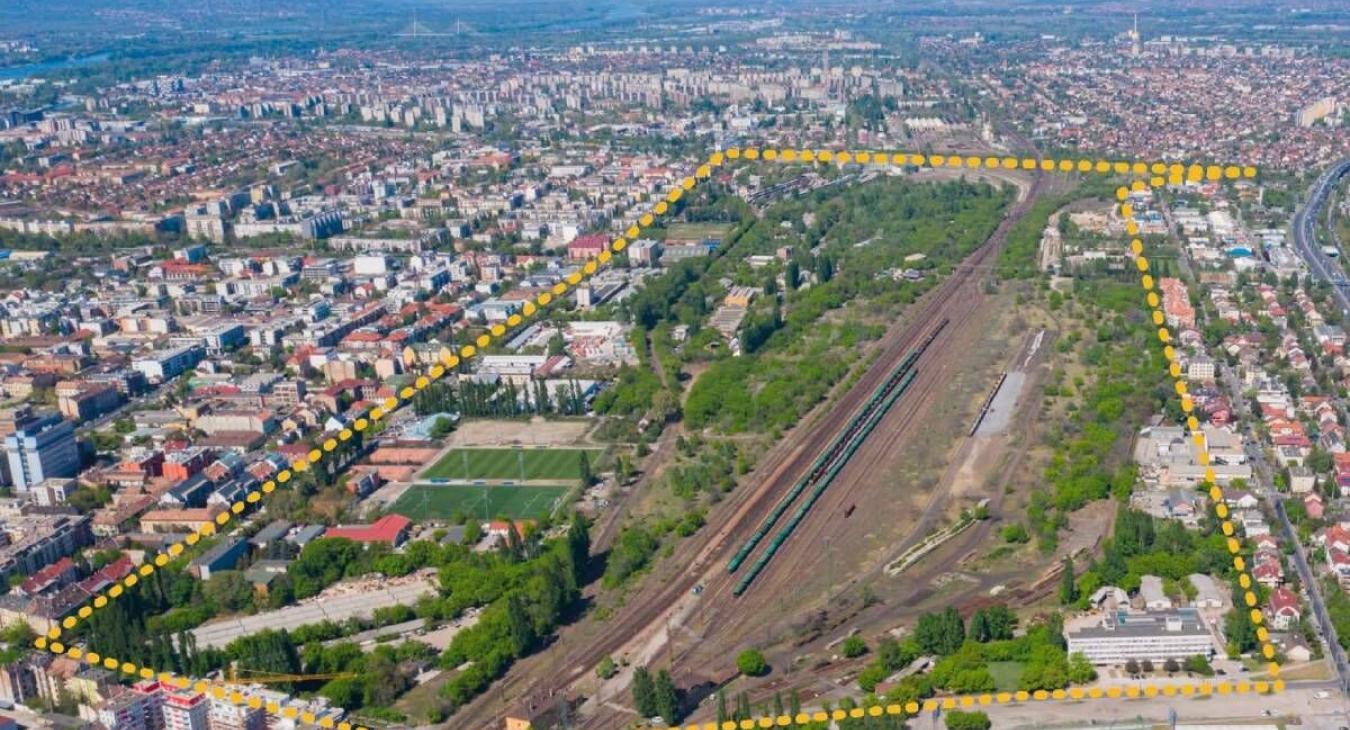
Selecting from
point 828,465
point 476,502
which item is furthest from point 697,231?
point 476,502

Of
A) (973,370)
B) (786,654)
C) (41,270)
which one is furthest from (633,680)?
(41,270)

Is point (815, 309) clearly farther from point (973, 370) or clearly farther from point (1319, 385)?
point (1319, 385)

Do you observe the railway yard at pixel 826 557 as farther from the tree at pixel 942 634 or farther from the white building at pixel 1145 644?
the white building at pixel 1145 644

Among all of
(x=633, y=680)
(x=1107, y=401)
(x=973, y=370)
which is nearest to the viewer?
(x=633, y=680)

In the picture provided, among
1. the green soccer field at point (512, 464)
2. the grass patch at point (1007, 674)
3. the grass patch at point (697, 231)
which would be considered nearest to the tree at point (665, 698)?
the grass patch at point (1007, 674)

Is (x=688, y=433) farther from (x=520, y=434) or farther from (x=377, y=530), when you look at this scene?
(x=377, y=530)
